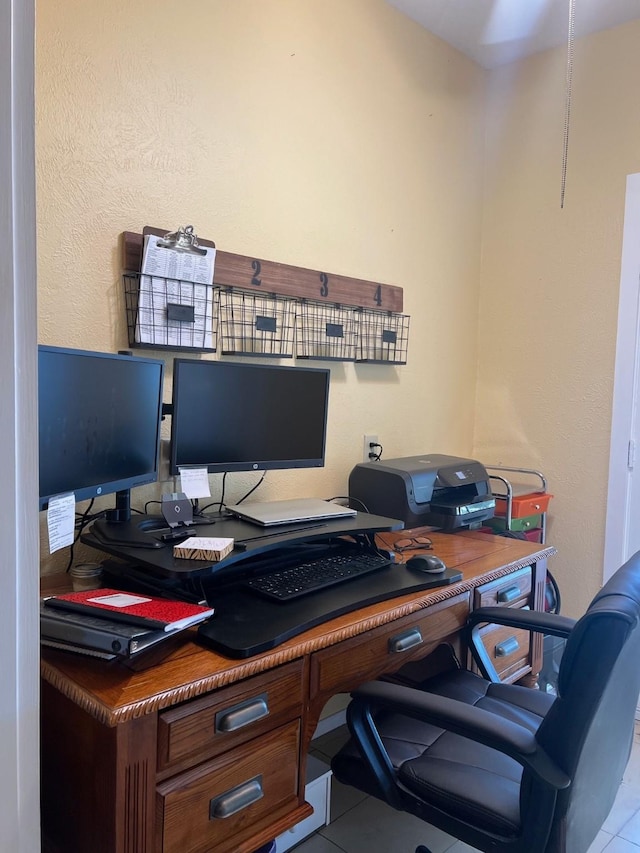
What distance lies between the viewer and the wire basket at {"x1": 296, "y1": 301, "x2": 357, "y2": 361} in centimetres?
211

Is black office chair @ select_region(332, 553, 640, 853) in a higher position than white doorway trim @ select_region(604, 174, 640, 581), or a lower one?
lower

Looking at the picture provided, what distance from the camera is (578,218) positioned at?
2613 millimetres

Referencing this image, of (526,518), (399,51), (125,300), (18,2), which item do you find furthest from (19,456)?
(399,51)

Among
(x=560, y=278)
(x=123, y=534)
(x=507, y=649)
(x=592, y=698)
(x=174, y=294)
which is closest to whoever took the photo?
(x=592, y=698)

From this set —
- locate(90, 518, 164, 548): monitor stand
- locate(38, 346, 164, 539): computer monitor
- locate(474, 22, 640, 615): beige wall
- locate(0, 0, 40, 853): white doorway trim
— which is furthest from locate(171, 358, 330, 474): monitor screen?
locate(474, 22, 640, 615): beige wall

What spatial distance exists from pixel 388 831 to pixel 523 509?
1252mm

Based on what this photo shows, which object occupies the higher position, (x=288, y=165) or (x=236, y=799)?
(x=288, y=165)

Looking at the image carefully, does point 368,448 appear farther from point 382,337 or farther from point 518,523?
point 518,523

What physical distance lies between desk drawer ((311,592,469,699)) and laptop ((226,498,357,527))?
0.36 metres

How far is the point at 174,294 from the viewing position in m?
1.68

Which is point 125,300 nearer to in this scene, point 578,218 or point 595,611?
point 595,611

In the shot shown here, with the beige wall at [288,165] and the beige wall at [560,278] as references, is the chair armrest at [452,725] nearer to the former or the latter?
the beige wall at [288,165]

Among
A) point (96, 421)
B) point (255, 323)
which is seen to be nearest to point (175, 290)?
point (255, 323)

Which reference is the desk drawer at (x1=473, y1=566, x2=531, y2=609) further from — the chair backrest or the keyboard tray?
the chair backrest
